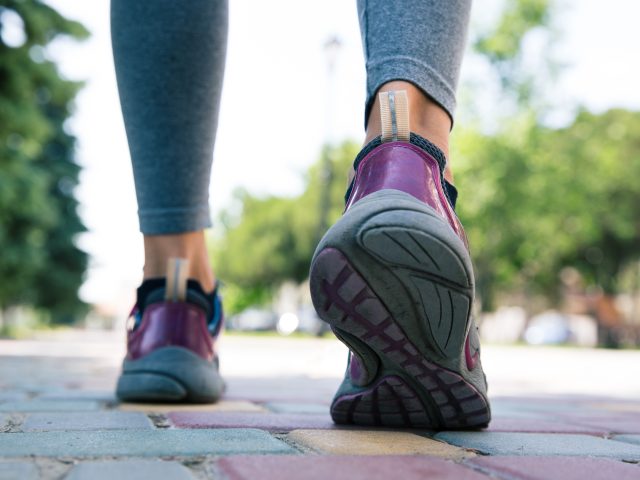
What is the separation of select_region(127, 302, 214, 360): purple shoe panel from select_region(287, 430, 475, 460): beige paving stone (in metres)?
0.55

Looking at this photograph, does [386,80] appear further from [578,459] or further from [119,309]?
[119,309]

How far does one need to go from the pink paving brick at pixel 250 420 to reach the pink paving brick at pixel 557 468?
16.6 inches

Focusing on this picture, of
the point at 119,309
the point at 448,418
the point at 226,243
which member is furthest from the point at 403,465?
the point at 119,309

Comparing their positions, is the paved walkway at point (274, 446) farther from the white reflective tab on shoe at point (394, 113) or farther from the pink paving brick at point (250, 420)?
the white reflective tab on shoe at point (394, 113)

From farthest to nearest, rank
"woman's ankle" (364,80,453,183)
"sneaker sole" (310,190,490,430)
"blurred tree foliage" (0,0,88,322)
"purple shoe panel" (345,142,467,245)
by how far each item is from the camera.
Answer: "blurred tree foliage" (0,0,88,322)
"woman's ankle" (364,80,453,183)
"purple shoe panel" (345,142,467,245)
"sneaker sole" (310,190,490,430)

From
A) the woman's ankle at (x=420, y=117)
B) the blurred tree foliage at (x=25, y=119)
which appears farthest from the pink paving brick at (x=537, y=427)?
the blurred tree foliage at (x=25, y=119)

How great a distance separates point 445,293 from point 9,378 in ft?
8.39

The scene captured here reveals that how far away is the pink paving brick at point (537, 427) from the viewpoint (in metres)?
1.51

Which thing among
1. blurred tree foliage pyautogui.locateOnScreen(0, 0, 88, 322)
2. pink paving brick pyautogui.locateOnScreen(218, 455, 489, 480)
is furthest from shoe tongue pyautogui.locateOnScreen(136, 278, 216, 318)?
blurred tree foliage pyautogui.locateOnScreen(0, 0, 88, 322)

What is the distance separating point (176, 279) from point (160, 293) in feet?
0.22

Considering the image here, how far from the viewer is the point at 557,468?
0.99 metres

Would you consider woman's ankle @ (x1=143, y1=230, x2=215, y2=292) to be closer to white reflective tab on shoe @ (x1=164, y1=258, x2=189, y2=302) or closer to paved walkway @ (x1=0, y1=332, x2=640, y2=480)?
white reflective tab on shoe @ (x1=164, y1=258, x2=189, y2=302)

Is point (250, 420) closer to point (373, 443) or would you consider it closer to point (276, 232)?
point (373, 443)

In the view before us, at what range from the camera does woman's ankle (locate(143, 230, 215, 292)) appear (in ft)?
5.94
